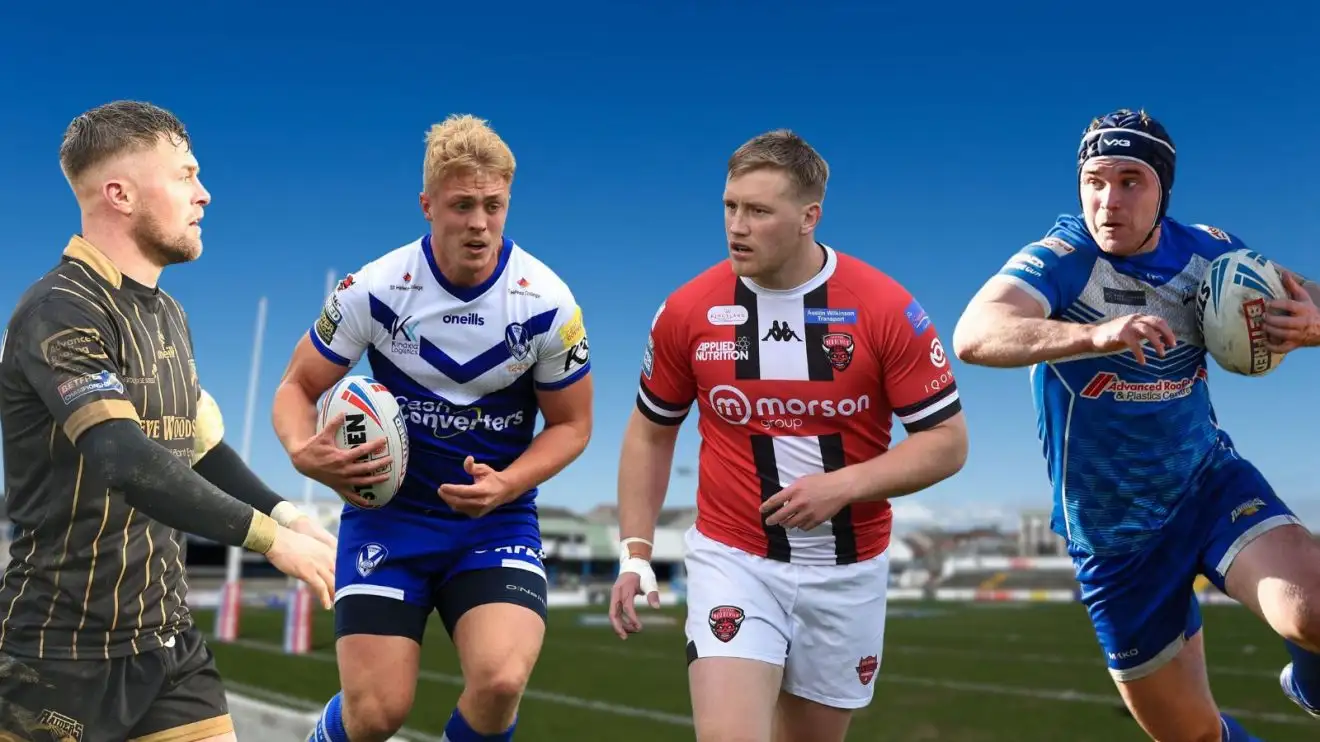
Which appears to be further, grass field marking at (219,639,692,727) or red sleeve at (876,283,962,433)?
grass field marking at (219,639,692,727)

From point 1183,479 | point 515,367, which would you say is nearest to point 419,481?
point 515,367

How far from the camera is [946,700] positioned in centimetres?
1537

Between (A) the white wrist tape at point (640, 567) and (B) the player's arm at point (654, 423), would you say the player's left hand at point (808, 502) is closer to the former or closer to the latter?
(A) the white wrist tape at point (640, 567)

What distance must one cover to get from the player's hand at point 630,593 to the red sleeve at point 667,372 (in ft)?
2.27

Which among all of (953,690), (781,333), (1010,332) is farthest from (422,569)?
(953,690)

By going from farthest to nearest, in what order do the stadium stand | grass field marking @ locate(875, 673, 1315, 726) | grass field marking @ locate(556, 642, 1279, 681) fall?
the stadium stand, grass field marking @ locate(556, 642, 1279, 681), grass field marking @ locate(875, 673, 1315, 726)

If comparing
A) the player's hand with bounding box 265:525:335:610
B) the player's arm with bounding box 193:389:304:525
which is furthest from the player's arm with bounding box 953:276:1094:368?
the player's arm with bounding box 193:389:304:525

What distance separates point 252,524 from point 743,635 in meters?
1.97

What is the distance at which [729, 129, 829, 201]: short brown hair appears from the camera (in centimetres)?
509

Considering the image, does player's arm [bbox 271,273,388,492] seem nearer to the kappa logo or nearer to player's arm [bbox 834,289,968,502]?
the kappa logo

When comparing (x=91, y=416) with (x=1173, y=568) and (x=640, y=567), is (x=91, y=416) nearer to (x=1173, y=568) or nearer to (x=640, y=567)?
(x=640, y=567)

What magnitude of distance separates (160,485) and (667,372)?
2185mm

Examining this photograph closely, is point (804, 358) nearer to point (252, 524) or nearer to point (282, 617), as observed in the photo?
point (252, 524)

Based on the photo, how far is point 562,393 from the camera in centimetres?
573
